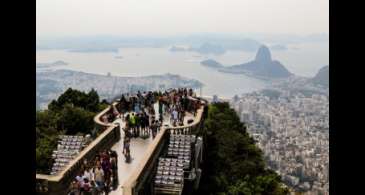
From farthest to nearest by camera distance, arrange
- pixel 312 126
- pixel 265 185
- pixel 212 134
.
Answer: pixel 312 126
pixel 212 134
pixel 265 185

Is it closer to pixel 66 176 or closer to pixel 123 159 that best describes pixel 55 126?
pixel 123 159

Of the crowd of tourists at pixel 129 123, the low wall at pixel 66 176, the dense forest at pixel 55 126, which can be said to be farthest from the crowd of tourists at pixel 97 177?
the dense forest at pixel 55 126

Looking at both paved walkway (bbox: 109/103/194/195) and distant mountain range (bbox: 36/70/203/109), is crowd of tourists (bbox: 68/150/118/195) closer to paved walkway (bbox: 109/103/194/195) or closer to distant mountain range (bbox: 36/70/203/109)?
paved walkway (bbox: 109/103/194/195)

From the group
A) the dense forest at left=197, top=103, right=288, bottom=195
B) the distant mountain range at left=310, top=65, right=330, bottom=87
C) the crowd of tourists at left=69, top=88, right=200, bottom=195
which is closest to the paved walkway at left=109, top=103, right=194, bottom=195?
the crowd of tourists at left=69, top=88, right=200, bottom=195
